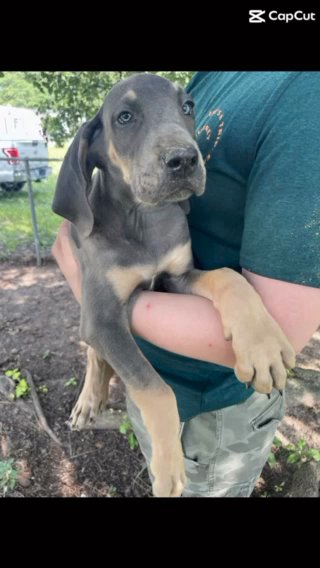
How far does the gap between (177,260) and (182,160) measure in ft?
1.36

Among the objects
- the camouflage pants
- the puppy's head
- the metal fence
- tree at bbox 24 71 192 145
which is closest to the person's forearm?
the puppy's head

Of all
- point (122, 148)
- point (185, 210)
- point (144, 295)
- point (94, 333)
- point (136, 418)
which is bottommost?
point (136, 418)

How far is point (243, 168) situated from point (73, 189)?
61cm

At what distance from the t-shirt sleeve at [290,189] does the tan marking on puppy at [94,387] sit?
3.98ft

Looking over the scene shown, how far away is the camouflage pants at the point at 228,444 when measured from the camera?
1790mm

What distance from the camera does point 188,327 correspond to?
1372 mm

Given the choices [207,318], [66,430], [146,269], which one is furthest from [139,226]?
[66,430]

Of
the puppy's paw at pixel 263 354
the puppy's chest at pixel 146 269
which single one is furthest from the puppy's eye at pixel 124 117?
the puppy's paw at pixel 263 354

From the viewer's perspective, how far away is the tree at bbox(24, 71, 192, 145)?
164 inches

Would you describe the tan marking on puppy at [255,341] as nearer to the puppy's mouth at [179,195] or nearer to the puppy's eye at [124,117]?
the puppy's mouth at [179,195]

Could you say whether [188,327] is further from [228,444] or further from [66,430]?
[66,430]

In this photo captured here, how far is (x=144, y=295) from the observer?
1.59 metres

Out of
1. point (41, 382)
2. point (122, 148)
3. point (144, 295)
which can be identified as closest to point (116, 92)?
point (122, 148)

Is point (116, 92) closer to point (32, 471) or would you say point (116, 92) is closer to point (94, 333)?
point (94, 333)
